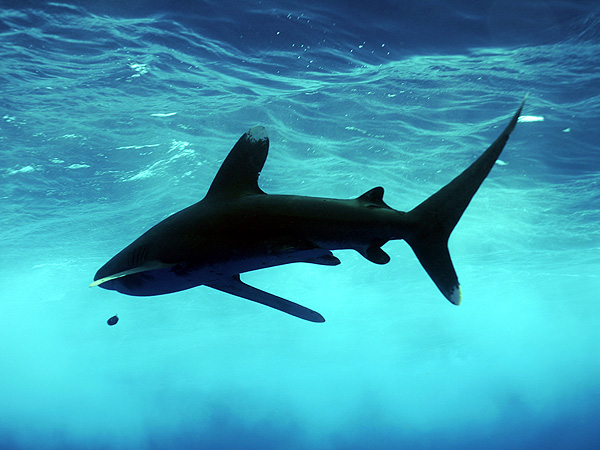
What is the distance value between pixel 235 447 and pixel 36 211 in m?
77.2

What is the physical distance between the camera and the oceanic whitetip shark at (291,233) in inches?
98.5

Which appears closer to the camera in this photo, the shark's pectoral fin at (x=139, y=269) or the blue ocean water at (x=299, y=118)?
the shark's pectoral fin at (x=139, y=269)

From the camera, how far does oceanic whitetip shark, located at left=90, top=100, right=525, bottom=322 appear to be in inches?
98.5

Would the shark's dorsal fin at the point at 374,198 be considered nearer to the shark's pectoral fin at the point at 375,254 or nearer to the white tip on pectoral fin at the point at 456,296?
the shark's pectoral fin at the point at 375,254

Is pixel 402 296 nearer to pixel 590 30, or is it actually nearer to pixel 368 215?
pixel 590 30

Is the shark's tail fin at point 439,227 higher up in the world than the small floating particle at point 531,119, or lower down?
higher up

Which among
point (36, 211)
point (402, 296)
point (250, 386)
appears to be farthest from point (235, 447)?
point (36, 211)

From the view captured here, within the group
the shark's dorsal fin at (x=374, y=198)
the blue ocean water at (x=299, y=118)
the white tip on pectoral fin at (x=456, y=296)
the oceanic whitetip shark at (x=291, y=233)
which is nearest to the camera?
the white tip on pectoral fin at (x=456, y=296)

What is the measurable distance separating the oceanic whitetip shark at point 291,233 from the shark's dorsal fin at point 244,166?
0.24 ft

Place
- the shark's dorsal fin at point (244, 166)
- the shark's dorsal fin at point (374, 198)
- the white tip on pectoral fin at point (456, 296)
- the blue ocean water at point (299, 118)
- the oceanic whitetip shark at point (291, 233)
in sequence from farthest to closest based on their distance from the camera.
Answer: the blue ocean water at point (299, 118) < the shark's dorsal fin at point (244, 166) < the shark's dorsal fin at point (374, 198) < the oceanic whitetip shark at point (291, 233) < the white tip on pectoral fin at point (456, 296)

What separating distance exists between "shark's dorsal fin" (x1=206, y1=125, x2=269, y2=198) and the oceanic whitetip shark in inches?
2.9

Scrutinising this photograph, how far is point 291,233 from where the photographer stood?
8.41 ft

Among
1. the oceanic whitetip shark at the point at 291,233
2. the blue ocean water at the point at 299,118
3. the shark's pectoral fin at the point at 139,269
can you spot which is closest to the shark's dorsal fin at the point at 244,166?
the oceanic whitetip shark at the point at 291,233

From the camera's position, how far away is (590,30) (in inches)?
393
